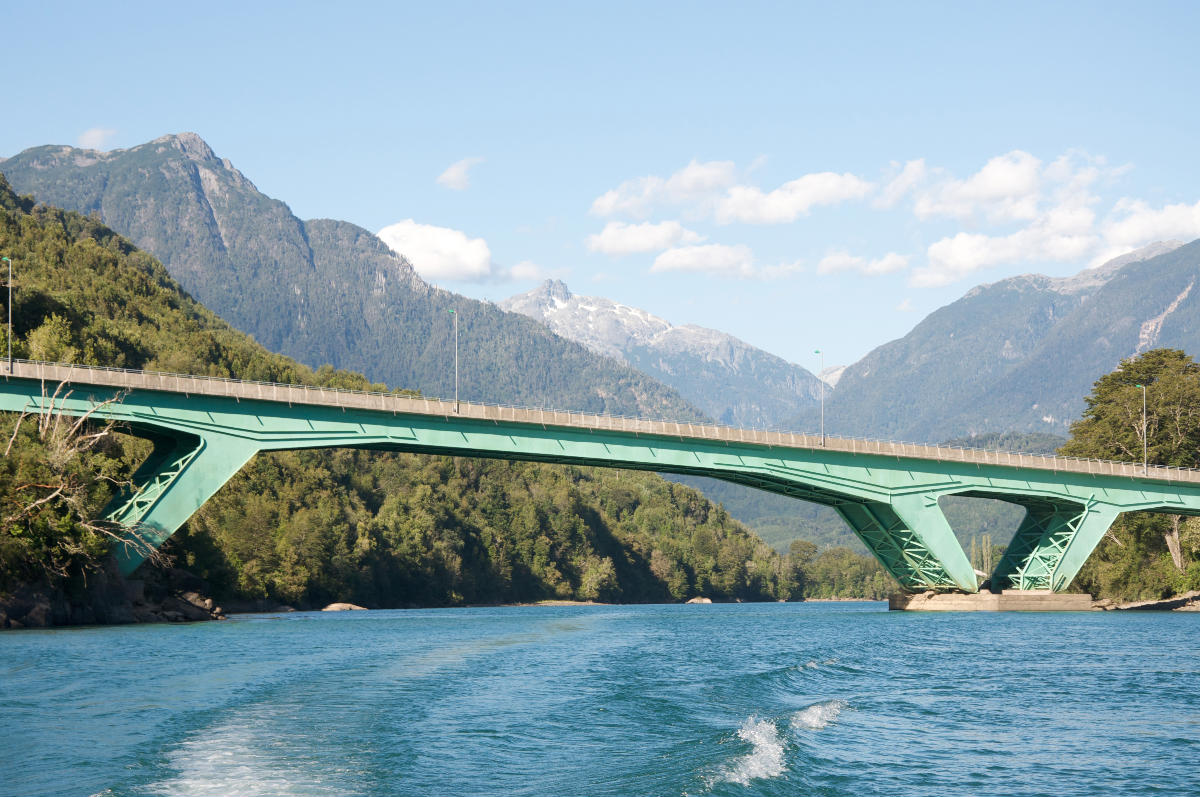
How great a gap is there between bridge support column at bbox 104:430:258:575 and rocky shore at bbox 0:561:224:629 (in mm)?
2048

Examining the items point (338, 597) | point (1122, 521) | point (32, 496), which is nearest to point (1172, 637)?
point (1122, 521)

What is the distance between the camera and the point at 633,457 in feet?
265

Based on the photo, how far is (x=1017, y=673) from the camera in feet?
135

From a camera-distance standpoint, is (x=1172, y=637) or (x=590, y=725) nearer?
(x=590, y=725)

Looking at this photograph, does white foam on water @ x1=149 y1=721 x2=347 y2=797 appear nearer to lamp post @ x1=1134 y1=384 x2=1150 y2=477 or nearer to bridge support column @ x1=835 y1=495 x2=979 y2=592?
bridge support column @ x1=835 y1=495 x2=979 y2=592

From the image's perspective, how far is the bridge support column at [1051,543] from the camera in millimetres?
90250

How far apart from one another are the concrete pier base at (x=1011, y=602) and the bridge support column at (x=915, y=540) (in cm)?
89

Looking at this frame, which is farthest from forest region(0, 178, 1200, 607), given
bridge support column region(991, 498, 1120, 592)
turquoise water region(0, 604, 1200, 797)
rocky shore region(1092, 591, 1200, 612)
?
turquoise water region(0, 604, 1200, 797)

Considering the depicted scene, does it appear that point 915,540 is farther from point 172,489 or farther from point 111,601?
point 111,601

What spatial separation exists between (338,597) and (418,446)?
38113 millimetres

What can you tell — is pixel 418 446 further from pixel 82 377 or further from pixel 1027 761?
pixel 1027 761

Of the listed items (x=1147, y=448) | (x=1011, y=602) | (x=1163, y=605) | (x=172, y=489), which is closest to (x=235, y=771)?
(x=172, y=489)

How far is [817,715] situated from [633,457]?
51.1 meters

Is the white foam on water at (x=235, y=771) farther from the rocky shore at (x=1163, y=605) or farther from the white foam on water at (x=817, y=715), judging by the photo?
the rocky shore at (x=1163, y=605)
